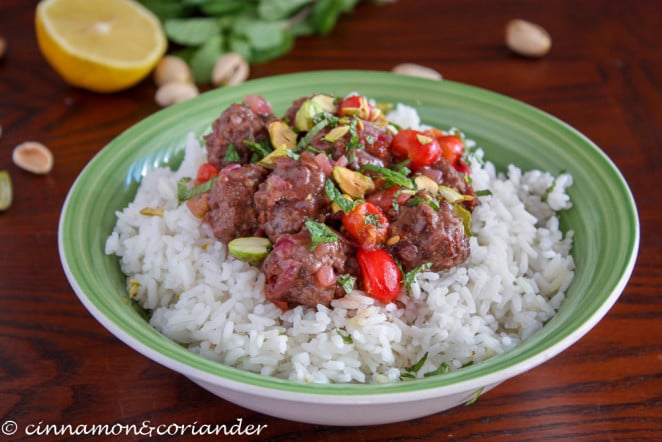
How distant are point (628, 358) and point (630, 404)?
0.31 meters

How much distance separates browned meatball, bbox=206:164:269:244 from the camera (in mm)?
3402

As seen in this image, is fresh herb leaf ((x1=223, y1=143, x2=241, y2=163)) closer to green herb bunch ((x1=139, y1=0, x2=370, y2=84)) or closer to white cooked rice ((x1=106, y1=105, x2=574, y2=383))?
white cooked rice ((x1=106, y1=105, x2=574, y2=383))

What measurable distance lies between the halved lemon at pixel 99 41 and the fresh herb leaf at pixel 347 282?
292 cm

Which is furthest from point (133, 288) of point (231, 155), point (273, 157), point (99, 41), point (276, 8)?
point (276, 8)

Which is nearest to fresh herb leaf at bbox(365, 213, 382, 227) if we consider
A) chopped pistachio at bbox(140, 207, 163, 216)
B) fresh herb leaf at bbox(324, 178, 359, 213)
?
fresh herb leaf at bbox(324, 178, 359, 213)

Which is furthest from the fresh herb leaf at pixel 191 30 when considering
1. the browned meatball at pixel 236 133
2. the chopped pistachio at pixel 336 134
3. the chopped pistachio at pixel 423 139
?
the chopped pistachio at pixel 423 139

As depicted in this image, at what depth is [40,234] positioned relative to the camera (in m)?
4.45

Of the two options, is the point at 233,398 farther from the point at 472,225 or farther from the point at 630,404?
the point at 630,404

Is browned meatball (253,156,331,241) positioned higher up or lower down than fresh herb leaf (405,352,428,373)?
higher up

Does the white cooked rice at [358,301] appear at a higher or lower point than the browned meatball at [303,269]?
lower

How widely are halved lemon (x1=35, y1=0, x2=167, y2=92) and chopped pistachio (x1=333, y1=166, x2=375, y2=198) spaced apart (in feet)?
8.62

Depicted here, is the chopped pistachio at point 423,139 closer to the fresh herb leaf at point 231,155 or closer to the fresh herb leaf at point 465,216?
the fresh herb leaf at point 465,216

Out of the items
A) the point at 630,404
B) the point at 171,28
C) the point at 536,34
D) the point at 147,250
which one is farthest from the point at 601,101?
the point at 147,250

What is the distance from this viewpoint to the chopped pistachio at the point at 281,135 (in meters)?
3.67
